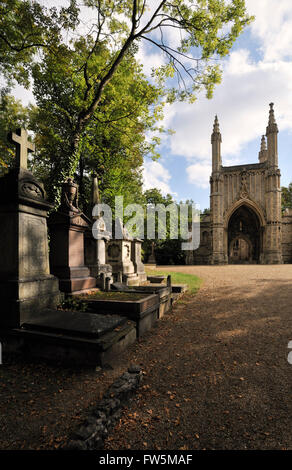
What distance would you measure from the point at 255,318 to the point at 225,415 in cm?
361

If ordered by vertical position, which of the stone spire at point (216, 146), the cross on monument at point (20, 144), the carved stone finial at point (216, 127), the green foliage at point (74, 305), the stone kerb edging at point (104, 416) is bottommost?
Answer: the stone kerb edging at point (104, 416)

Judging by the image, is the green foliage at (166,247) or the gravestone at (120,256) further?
the green foliage at (166,247)

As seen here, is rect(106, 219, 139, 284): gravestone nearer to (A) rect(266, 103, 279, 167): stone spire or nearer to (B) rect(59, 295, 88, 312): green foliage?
(B) rect(59, 295, 88, 312): green foliage

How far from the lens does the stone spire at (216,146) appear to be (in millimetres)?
28730

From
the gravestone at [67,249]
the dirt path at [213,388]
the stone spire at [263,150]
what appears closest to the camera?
the dirt path at [213,388]

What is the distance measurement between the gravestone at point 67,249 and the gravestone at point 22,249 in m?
1.11

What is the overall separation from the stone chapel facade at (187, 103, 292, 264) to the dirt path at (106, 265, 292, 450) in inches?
957

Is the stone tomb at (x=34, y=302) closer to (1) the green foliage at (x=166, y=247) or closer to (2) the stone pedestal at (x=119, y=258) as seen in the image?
(2) the stone pedestal at (x=119, y=258)

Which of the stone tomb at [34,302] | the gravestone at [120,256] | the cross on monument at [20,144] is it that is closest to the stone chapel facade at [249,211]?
the gravestone at [120,256]

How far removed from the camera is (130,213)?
15.5 metres

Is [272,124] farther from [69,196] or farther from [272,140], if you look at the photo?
[69,196]

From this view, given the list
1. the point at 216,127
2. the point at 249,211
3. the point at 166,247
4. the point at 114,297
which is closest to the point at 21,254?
the point at 114,297

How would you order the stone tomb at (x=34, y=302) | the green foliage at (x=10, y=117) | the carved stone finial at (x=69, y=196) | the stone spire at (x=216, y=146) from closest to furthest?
the stone tomb at (x=34, y=302) → the carved stone finial at (x=69, y=196) → the green foliage at (x=10, y=117) → the stone spire at (x=216, y=146)

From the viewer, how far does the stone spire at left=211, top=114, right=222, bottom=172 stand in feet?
94.3
